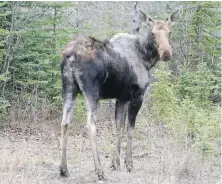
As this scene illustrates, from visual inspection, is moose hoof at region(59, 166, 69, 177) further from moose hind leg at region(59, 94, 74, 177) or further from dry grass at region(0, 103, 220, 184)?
dry grass at region(0, 103, 220, 184)

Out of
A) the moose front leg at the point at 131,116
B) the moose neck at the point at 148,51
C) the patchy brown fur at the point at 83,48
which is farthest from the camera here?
the moose neck at the point at 148,51

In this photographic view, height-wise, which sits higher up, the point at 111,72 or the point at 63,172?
the point at 111,72

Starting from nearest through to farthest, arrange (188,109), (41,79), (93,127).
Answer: (93,127) → (188,109) → (41,79)

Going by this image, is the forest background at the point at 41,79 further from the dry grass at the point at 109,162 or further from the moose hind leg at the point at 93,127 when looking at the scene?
the moose hind leg at the point at 93,127

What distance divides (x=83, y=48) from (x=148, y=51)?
5.43ft

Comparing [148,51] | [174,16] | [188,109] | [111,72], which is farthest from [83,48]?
[188,109]

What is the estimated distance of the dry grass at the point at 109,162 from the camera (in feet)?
22.0

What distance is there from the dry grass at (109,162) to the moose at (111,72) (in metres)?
0.40

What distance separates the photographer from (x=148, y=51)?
8078 mm

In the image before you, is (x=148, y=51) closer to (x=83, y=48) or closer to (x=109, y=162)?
(x=83, y=48)

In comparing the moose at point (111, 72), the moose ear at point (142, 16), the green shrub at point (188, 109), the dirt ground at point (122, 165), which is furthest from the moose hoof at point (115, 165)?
the moose ear at point (142, 16)

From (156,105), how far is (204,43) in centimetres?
798

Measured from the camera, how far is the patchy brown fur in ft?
22.3

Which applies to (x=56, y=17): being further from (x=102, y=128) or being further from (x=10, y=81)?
(x=102, y=128)
